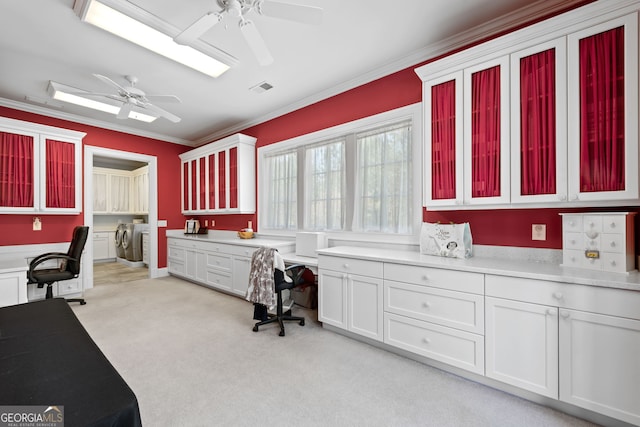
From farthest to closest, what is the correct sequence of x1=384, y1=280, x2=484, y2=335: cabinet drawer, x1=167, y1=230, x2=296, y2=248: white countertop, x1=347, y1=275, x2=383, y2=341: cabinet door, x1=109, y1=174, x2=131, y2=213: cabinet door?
x1=109, y1=174, x2=131, y2=213: cabinet door → x1=167, y1=230, x2=296, y2=248: white countertop → x1=347, y1=275, x2=383, y2=341: cabinet door → x1=384, y1=280, x2=484, y2=335: cabinet drawer

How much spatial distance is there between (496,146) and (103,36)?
3.62 meters

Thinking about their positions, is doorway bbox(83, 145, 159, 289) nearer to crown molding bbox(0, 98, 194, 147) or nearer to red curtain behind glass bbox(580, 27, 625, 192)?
crown molding bbox(0, 98, 194, 147)

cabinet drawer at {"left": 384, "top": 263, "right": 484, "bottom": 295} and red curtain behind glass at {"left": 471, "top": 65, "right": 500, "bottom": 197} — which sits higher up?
red curtain behind glass at {"left": 471, "top": 65, "right": 500, "bottom": 197}

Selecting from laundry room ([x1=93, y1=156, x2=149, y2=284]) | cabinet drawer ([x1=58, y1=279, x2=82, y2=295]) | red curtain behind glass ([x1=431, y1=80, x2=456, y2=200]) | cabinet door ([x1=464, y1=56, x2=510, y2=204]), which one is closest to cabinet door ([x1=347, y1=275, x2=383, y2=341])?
red curtain behind glass ([x1=431, y1=80, x2=456, y2=200])

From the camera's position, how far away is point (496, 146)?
2.14 metres

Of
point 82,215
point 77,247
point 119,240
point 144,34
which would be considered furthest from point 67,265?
point 119,240

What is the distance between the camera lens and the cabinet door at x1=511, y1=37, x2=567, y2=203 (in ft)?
6.13

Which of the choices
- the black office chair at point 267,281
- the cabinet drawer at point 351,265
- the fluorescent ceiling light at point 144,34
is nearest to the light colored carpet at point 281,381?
the black office chair at point 267,281

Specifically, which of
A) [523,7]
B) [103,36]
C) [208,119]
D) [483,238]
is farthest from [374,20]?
[208,119]

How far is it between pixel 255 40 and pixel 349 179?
1.89 metres

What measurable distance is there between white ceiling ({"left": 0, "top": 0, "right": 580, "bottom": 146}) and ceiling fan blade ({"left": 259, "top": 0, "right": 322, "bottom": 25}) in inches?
20.3

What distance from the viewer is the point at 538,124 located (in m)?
1.96

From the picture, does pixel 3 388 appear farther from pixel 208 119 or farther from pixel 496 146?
pixel 208 119

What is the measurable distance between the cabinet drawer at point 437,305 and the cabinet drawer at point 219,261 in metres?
2.76
